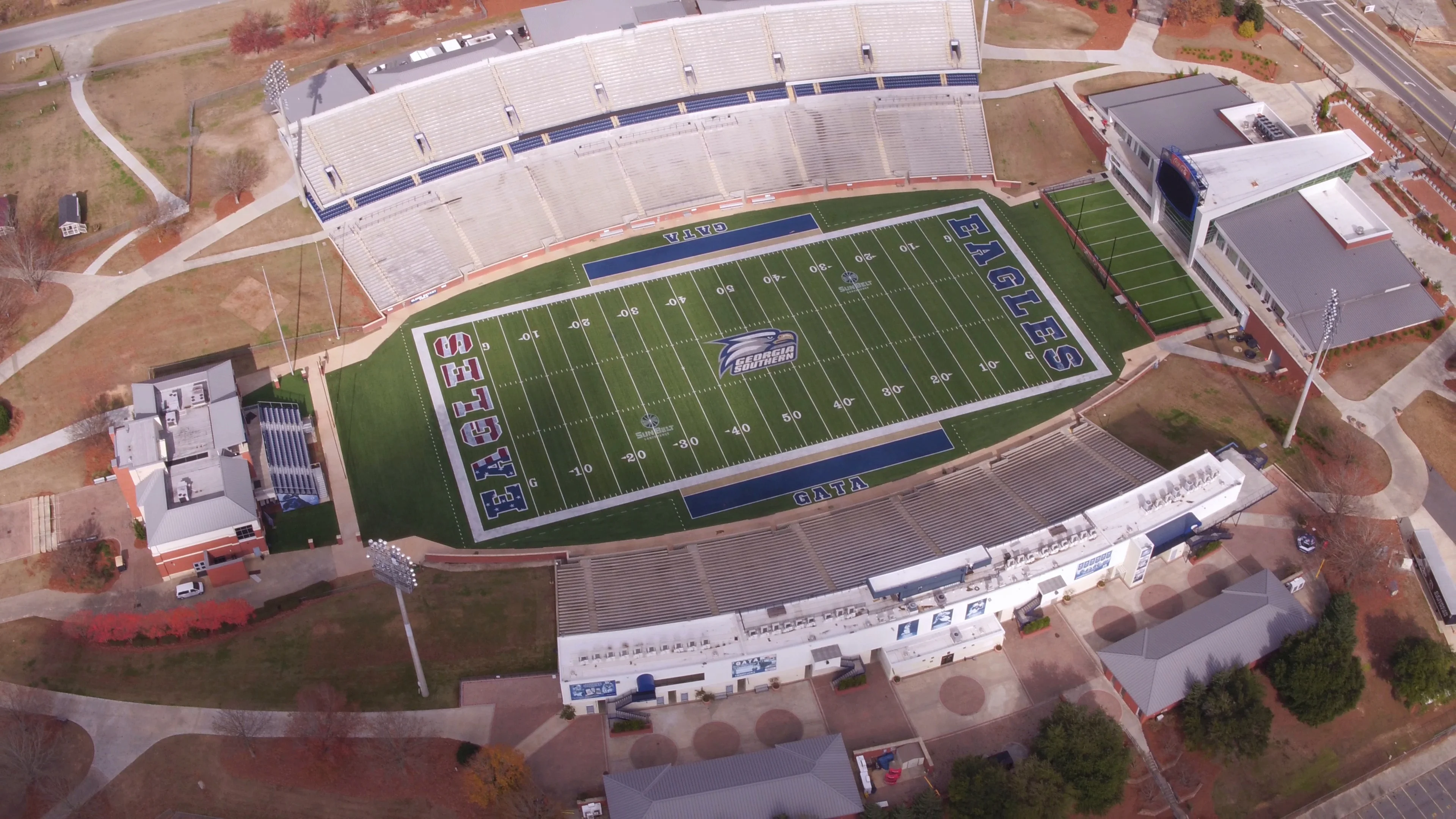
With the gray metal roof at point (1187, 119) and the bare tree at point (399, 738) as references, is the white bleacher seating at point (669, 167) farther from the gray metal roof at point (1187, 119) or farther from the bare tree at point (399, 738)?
the bare tree at point (399, 738)

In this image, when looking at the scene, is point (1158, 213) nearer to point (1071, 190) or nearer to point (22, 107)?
point (1071, 190)

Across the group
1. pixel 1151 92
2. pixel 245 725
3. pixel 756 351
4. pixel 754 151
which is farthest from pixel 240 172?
pixel 1151 92

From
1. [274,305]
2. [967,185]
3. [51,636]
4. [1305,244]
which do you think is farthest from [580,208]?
[1305,244]

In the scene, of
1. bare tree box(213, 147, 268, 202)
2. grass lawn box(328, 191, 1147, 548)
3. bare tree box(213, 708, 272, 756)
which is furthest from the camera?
bare tree box(213, 147, 268, 202)

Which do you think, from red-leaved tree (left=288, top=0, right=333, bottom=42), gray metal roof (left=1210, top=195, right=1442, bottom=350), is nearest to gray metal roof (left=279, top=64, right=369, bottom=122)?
red-leaved tree (left=288, top=0, right=333, bottom=42)

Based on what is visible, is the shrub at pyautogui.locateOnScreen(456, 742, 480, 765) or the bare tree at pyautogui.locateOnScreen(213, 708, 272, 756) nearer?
the shrub at pyautogui.locateOnScreen(456, 742, 480, 765)

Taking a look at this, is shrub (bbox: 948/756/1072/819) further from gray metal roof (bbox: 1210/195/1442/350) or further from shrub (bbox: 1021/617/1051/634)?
gray metal roof (bbox: 1210/195/1442/350)

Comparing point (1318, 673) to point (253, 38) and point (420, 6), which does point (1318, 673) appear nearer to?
point (420, 6)
